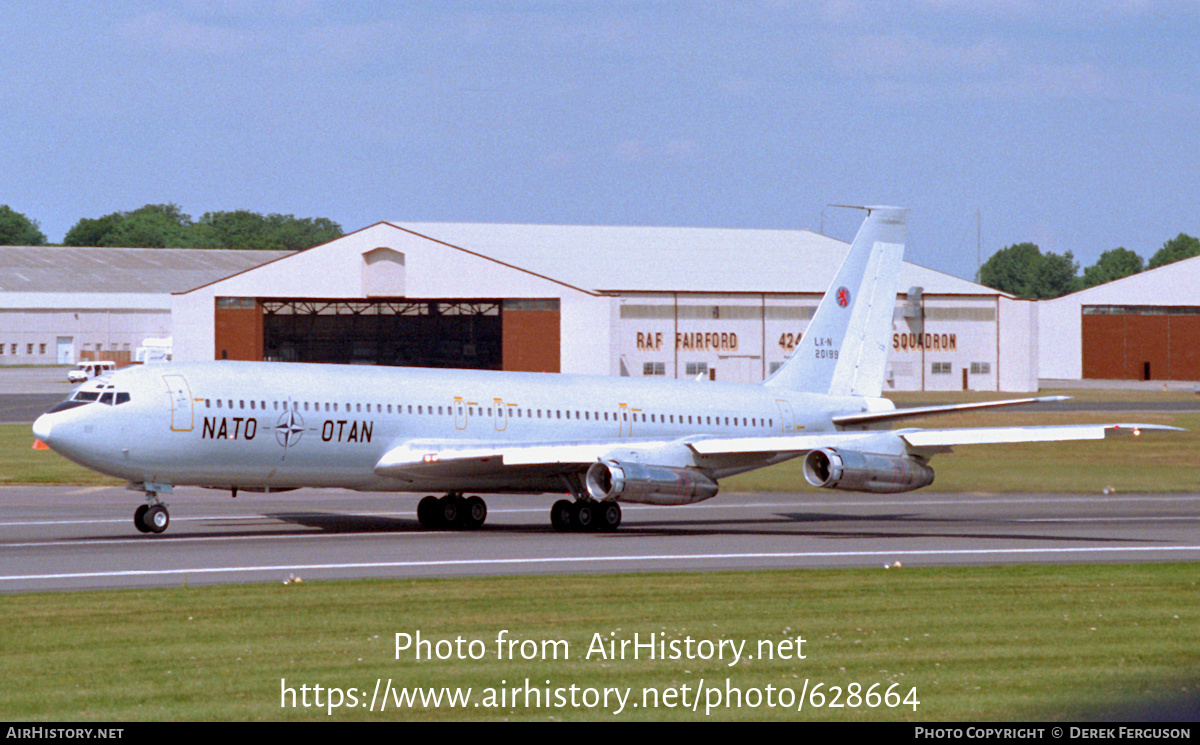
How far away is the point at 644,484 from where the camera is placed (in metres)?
33.4

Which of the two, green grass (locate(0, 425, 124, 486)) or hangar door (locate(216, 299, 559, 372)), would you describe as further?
hangar door (locate(216, 299, 559, 372))

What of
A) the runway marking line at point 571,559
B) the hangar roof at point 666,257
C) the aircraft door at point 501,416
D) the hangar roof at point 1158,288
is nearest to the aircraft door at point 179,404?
Result: the runway marking line at point 571,559

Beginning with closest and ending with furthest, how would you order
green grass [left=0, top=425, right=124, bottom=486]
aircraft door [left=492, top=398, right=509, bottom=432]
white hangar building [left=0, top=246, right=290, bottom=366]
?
aircraft door [left=492, top=398, right=509, bottom=432] < green grass [left=0, top=425, right=124, bottom=486] < white hangar building [left=0, top=246, right=290, bottom=366]

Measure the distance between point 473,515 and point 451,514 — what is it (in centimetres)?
54

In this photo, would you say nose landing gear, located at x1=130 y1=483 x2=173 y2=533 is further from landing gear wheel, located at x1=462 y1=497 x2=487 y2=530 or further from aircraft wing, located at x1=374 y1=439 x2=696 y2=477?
landing gear wheel, located at x1=462 y1=497 x2=487 y2=530

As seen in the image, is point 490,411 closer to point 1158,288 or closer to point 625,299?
point 625,299

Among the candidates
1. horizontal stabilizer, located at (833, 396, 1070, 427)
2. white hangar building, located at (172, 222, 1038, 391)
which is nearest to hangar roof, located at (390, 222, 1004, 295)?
white hangar building, located at (172, 222, 1038, 391)

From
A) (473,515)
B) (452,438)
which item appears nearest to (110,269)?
(473,515)

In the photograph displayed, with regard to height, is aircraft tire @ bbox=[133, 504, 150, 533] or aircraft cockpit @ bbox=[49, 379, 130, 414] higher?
aircraft cockpit @ bbox=[49, 379, 130, 414]

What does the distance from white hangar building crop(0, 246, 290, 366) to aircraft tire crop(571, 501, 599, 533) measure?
13471 centimetres

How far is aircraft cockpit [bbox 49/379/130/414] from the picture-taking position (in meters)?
31.3

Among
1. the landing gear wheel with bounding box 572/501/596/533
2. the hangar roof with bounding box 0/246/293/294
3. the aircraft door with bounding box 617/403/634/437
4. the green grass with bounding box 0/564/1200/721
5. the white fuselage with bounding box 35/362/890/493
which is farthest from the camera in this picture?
the hangar roof with bounding box 0/246/293/294
